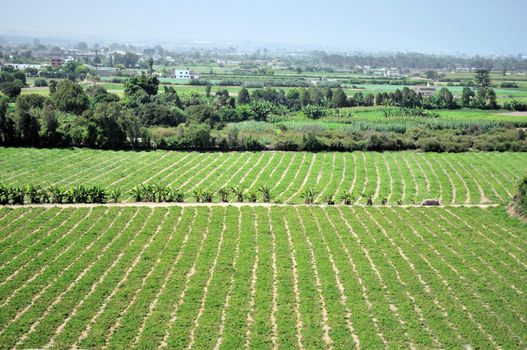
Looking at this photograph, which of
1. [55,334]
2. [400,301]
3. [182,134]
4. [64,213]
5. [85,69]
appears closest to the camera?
[55,334]

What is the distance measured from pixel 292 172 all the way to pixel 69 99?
153ft

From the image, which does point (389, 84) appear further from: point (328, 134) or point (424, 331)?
point (424, 331)

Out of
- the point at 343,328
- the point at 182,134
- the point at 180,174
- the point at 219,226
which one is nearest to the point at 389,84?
the point at 182,134

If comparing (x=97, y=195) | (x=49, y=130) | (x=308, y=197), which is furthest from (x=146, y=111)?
(x=308, y=197)

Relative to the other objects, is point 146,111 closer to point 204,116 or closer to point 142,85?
point 204,116

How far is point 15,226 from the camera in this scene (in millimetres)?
31312

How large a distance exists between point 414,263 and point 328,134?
39566 millimetres

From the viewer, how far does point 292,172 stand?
50.5m

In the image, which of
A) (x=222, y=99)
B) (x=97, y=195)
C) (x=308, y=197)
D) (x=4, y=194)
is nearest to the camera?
(x=4, y=194)

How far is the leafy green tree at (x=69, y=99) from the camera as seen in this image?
80.9m

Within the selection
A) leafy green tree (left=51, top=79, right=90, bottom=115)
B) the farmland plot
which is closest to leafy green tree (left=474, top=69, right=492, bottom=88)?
leafy green tree (left=51, top=79, right=90, bottom=115)

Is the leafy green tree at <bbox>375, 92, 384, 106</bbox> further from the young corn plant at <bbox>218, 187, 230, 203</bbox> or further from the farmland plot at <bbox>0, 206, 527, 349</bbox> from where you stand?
the young corn plant at <bbox>218, 187, 230, 203</bbox>

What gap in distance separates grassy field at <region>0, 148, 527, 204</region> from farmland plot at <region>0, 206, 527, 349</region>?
303 inches

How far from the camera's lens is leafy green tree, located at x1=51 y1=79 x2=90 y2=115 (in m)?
80.9
